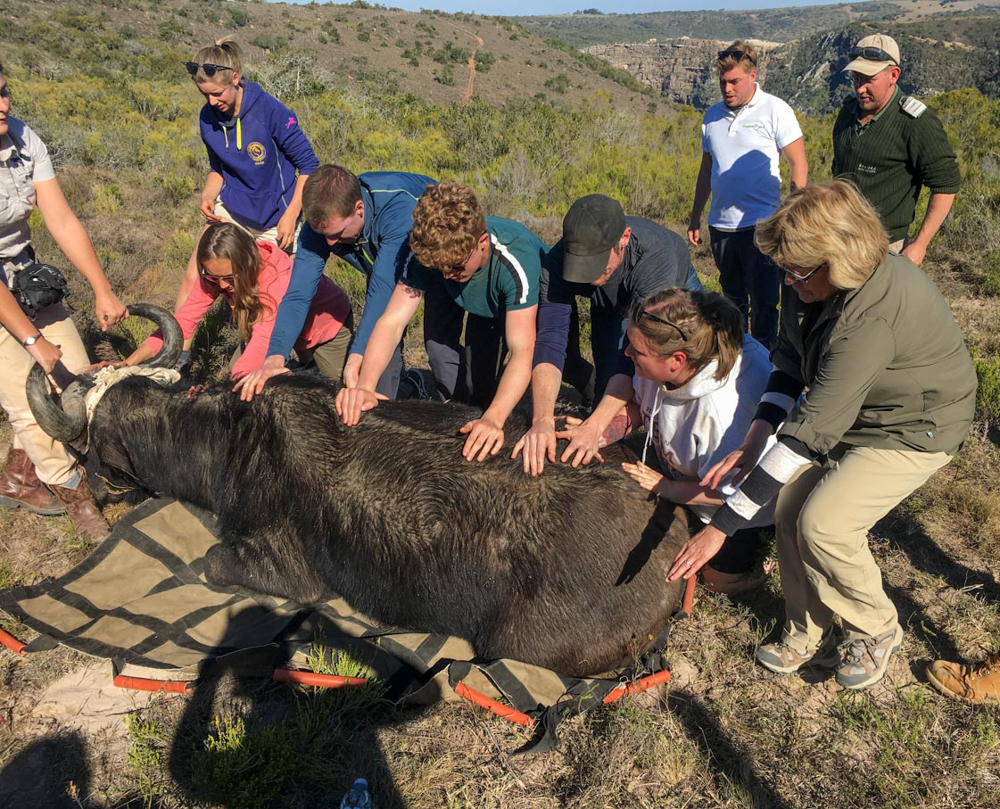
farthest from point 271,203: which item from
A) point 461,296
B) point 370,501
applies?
point 370,501

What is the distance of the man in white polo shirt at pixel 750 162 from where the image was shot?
5.21m

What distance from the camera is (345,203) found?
12.8 ft

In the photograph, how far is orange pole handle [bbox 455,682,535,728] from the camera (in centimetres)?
308

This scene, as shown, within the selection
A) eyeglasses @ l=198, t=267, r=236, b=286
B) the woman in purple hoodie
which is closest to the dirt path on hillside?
the woman in purple hoodie

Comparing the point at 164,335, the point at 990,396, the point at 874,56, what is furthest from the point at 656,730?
the point at 874,56

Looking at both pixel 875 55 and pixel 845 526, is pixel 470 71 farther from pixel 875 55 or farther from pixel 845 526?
pixel 845 526

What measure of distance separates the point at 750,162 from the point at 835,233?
10.7 feet

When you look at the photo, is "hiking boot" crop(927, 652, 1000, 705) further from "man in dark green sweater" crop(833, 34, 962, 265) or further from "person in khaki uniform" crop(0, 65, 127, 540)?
"person in khaki uniform" crop(0, 65, 127, 540)

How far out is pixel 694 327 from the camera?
9.70ft

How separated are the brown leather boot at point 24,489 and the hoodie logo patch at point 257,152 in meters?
2.76

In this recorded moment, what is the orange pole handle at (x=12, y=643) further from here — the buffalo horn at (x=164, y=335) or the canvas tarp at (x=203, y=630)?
the buffalo horn at (x=164, y=335)

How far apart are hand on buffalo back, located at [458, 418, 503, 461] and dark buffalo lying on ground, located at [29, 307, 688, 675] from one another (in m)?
0.05

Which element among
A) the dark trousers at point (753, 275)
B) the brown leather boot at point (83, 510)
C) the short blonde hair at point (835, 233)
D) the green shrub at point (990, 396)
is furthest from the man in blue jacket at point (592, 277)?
the brown leather boot at point (83, 510)

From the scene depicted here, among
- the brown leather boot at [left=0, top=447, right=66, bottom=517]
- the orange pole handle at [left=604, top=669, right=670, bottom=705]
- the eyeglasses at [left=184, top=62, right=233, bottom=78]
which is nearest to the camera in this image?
the orange pole handle at [left=604, top=669, right=670, bottom=705]
